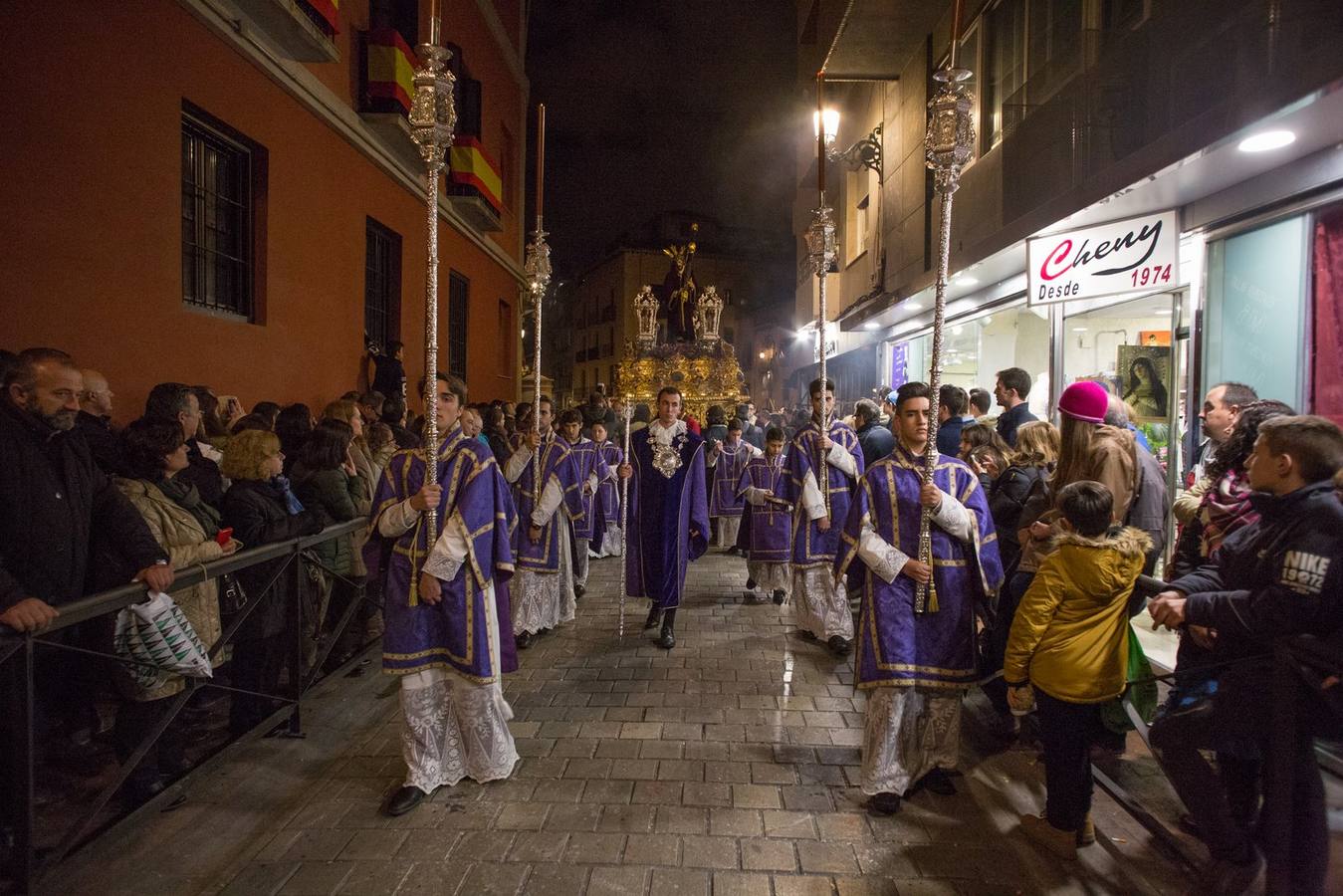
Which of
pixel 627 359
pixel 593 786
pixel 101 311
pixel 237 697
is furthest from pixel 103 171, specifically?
pixel 627 359

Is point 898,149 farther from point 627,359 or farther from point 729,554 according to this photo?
point 729,554

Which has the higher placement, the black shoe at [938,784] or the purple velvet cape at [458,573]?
the purple velvet cape at [458,573]

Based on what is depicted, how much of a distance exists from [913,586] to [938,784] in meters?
1.01

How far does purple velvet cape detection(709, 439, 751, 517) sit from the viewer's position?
1095 centimetres

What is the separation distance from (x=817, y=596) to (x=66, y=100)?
6628 mm

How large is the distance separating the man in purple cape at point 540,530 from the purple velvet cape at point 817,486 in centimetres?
204

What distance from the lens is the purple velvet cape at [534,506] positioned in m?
6.57

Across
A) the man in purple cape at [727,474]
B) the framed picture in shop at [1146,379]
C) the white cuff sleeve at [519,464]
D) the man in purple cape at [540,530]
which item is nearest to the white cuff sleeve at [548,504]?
the man in purple cape at [540,530]


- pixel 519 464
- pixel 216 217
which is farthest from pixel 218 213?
pixel 519 464

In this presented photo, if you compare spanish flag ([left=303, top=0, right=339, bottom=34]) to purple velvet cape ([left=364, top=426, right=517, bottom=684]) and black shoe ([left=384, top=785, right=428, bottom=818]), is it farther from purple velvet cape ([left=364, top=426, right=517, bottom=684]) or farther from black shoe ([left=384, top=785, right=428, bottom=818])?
black shoe ([left=384, top=785, right=428, bottom=818])

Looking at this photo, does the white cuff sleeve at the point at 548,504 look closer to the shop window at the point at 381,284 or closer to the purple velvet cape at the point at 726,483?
the purple velvet cape at the point at 726,483

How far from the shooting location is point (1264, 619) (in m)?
2.45

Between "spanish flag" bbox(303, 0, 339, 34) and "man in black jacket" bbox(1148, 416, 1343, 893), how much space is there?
28.4ft

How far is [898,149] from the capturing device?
46.9 ft
